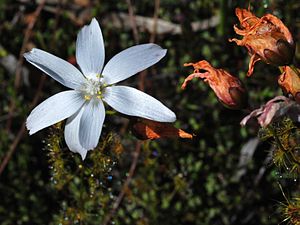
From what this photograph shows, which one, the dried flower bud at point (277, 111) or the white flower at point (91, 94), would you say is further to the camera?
the white flower at point (91, 94)

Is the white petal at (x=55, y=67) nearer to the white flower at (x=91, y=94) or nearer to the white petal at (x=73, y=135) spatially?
the white flower at (x=91, y=94)

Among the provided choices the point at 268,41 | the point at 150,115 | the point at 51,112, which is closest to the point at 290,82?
the point at 268,41

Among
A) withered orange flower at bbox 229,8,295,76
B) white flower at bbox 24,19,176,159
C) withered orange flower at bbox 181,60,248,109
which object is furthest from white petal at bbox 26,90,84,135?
withered orange flower at bbox 229,8,295,76

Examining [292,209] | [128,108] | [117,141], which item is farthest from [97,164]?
[292,209]

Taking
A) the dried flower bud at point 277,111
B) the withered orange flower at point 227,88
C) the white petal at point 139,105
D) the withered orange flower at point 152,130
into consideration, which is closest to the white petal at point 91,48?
the white petal at point 139,105

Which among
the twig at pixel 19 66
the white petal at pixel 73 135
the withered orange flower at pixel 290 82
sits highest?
the withered orange flower at pixel 290 82

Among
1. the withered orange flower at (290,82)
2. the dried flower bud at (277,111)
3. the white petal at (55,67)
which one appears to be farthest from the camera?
the white petal at (55,67)
